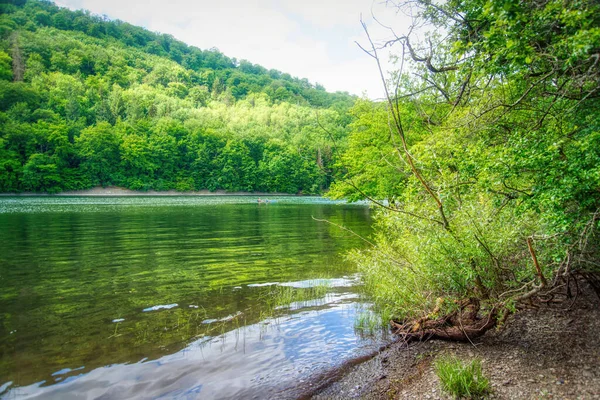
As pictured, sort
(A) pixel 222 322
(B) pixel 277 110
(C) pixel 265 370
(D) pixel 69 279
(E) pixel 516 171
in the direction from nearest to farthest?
(E) pixel 516 171 → (C) pixel 265 370 → (A) pixel 222 322 → (D) pixel 69 279 → (B) pixel 277 110

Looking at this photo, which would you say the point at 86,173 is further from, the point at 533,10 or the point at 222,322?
the point at 533,10

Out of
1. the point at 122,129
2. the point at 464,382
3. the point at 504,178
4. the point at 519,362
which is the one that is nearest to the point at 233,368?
the point at 464,382

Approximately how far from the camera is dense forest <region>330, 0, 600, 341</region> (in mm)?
4551

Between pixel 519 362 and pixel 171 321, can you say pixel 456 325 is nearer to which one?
pixel 519 362

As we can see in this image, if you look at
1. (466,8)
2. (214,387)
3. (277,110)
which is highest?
(277,110)

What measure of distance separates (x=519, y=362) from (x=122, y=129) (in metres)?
134

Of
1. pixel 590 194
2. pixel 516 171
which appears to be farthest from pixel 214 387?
pixel 590 194

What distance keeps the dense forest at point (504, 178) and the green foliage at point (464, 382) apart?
128cm

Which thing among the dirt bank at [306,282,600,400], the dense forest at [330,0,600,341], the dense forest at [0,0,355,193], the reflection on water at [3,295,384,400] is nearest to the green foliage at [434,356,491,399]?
the dirt bank at [306,282,600,400]

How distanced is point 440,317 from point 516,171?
360cm

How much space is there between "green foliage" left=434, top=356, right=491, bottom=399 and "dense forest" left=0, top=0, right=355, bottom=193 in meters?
65.3

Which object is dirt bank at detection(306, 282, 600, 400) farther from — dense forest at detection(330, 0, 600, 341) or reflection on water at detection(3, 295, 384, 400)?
reflection on water at detection(3, 295, 384, 400)

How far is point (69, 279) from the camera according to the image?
14.3 metres

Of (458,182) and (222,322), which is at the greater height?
(458,182)
